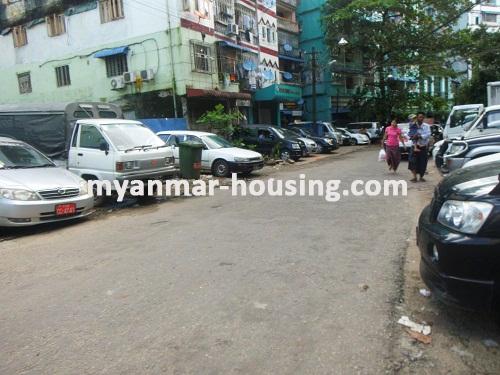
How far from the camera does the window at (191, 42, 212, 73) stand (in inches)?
891

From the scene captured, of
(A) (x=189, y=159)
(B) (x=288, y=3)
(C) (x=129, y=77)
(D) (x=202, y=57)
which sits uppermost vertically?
(B) (x=288, y=3)

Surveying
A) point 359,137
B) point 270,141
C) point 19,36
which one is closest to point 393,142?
point 270,141

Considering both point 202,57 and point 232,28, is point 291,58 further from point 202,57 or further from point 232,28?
point 202,57

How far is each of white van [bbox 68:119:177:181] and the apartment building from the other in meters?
11.9

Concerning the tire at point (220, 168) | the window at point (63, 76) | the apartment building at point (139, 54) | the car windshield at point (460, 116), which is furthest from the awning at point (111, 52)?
the car windshield at point (460, 116)

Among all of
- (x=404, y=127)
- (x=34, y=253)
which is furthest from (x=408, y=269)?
(x=404, y=127)

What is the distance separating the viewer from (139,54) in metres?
22.8

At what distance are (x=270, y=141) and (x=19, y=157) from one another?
40.0 ft

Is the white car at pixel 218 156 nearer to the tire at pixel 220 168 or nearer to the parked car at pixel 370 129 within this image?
the tire at pixel 220 168

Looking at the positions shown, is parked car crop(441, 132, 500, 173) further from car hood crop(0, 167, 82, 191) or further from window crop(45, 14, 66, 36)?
window crop(45, 14, 66, 36)

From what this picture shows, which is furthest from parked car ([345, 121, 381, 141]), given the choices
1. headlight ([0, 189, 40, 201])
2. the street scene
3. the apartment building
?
headlight ([0, 189, 40, 201])

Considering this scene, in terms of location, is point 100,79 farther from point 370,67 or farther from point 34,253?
point 370,67

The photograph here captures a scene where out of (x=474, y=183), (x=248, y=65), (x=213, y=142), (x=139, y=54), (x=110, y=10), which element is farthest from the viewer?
(x=248, y=65)

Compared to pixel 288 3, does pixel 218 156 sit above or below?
below
